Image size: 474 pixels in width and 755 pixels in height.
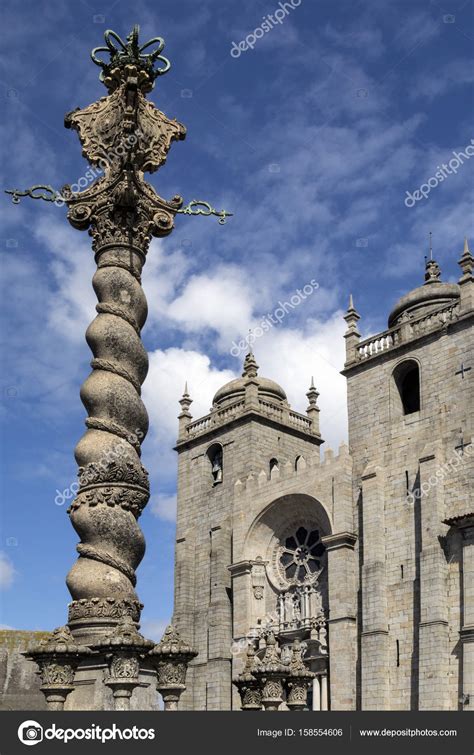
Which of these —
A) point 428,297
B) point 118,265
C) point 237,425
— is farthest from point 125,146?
point 237,425

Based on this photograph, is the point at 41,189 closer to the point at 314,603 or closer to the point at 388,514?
the point at 388,514

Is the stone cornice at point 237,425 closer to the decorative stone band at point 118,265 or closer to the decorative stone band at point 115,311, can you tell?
the decorative stone band at point 118,265

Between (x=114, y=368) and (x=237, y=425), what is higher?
(x=237, y=425)

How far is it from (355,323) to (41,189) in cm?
2101

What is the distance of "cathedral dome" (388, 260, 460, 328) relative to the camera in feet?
105

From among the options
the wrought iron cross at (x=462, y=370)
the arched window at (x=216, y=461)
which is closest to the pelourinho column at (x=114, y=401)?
the wrought iron cross at (x=462, y=370)

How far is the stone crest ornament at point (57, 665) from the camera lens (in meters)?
10.4

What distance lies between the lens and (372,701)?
26781 mm

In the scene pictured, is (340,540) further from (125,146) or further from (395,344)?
(125,146)

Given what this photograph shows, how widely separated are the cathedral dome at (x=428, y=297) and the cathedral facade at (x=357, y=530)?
0.05 meters

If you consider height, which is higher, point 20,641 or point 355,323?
point 355,323

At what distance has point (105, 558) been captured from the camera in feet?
37.3

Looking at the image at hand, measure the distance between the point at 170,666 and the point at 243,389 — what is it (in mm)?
27969
